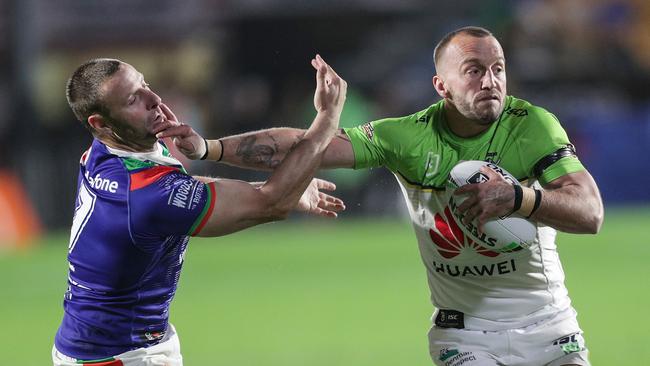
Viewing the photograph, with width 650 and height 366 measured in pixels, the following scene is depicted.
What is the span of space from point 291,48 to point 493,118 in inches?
905

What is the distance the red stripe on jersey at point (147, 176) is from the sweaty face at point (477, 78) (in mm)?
1595

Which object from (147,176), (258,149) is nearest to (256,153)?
(258,149)

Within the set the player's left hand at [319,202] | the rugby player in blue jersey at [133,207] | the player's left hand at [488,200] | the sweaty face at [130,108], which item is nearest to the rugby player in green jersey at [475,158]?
the sweaty face at [130,108]

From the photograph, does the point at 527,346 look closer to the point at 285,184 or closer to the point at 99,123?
the point at 285,184

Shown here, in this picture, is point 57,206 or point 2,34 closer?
point 57,206

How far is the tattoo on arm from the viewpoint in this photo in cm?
684

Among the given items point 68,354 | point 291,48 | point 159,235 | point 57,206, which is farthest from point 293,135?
point 291,48

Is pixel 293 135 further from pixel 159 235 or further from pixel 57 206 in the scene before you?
pixel 57 206

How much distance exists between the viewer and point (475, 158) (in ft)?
21.2

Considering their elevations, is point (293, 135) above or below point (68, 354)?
above

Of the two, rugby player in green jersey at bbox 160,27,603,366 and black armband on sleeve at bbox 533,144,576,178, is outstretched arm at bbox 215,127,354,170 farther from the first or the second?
black armband on sleeve at bbox 533,144,576,178

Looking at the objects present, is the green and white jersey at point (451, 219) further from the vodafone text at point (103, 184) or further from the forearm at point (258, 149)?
the vodafone text at point (103, 184)

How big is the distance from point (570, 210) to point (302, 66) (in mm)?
21966

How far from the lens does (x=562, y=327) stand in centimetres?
651
